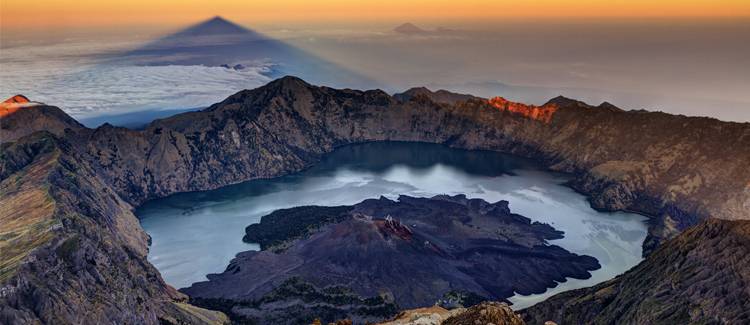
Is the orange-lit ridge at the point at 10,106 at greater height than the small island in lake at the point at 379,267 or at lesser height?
greater

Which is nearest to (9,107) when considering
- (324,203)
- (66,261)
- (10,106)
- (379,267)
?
(10,106)

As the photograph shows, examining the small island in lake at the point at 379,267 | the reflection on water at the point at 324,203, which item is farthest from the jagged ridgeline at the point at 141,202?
the small island in lake at the point at 379,267

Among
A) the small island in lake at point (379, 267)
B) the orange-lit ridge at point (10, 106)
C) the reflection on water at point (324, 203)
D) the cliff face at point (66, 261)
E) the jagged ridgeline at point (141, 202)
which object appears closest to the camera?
the cliff face at point (66, 261)

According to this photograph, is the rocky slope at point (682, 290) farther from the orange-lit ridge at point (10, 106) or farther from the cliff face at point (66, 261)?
the orange-lit ridge at point (10, 106)

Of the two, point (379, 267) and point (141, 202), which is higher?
point (379, 267)

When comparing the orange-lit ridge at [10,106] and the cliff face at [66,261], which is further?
the orange-lit ridge at [10,106]

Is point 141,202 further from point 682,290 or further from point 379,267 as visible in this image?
point 682,290

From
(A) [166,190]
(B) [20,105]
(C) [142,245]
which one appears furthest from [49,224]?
(B) [20,105]

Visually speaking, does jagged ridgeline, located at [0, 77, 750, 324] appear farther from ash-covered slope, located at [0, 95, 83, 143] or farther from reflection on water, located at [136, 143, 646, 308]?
reflection on water, located at [136, 143, 646, 308]
